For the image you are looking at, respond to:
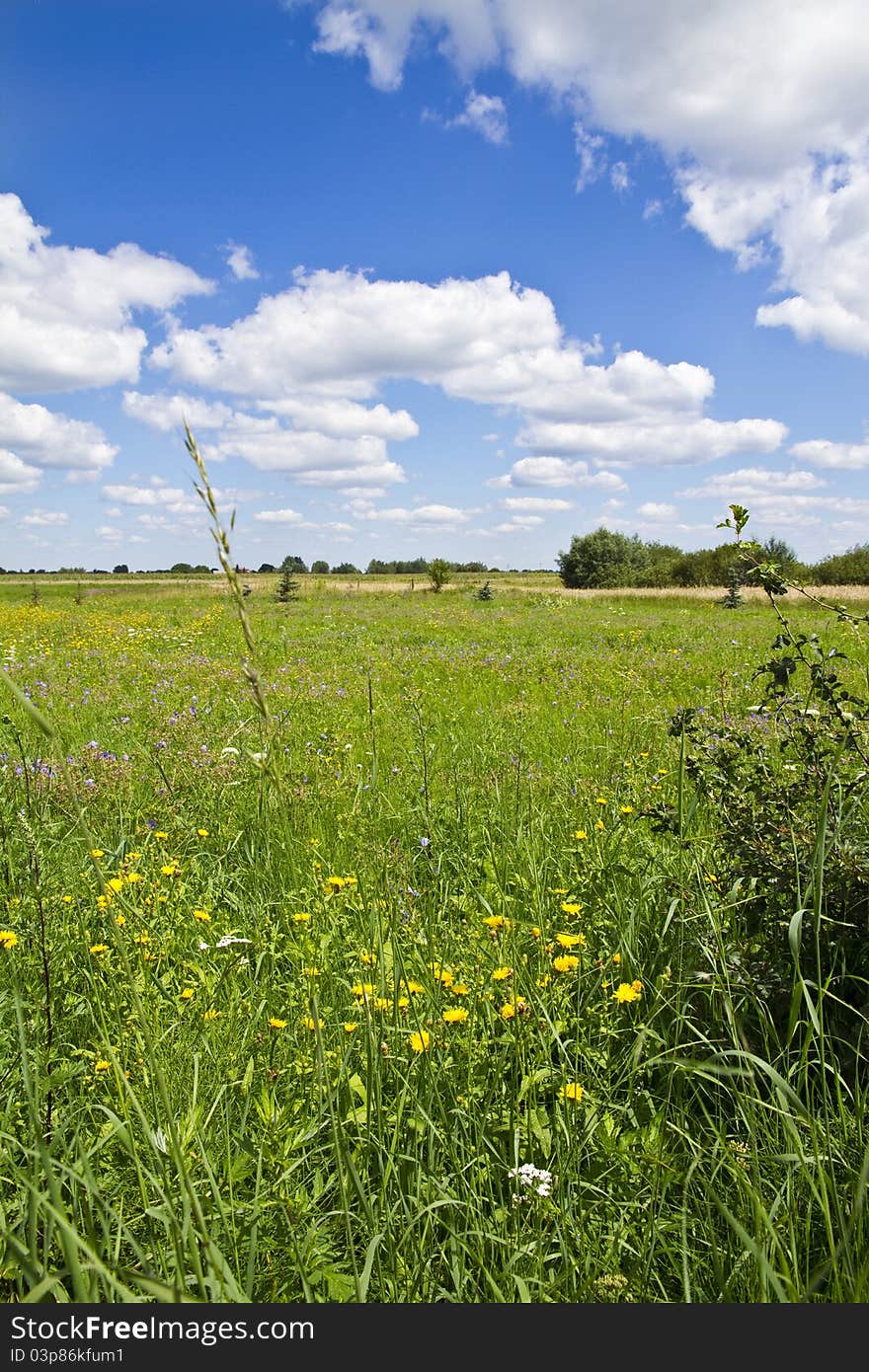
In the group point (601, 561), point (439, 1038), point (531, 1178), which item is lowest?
point (531, 1178)

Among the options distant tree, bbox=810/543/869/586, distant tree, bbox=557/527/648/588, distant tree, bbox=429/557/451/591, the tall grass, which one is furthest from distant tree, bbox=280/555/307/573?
distant tree, bbox=557/527/648/588

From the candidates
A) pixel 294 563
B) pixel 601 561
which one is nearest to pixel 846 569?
pixel 601 561

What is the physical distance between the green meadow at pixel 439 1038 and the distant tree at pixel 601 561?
7843 cm

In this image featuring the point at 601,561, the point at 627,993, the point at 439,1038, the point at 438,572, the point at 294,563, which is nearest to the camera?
the point at 439,1038

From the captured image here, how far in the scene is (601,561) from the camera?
8206cm

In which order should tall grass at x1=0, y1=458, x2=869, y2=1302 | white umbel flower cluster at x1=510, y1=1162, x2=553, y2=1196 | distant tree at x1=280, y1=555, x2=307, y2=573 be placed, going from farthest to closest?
1. distant tree at x1=280, y1=555, x2=307, y2=573
2. white umbel flower cluster at x1=510, y1=1162, x2=553, y2=1196
3. tall grass at x1=0, y1=458, x2=869, y2=1302

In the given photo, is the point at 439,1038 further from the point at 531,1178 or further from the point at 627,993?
the point at 627,993

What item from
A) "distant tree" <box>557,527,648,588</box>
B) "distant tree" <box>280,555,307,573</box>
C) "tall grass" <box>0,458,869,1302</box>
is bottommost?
"tall grass" <box>0,458,869,1302</box>

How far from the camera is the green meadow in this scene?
4.78 feet

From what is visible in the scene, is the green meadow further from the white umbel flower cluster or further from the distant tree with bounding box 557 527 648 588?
the distant tree with bounding box 557 527 648 588

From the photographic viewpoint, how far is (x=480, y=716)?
713cm

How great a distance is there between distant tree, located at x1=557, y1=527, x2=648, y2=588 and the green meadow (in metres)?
78.4

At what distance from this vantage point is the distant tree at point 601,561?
7981cm

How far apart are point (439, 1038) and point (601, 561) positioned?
3295 inches
